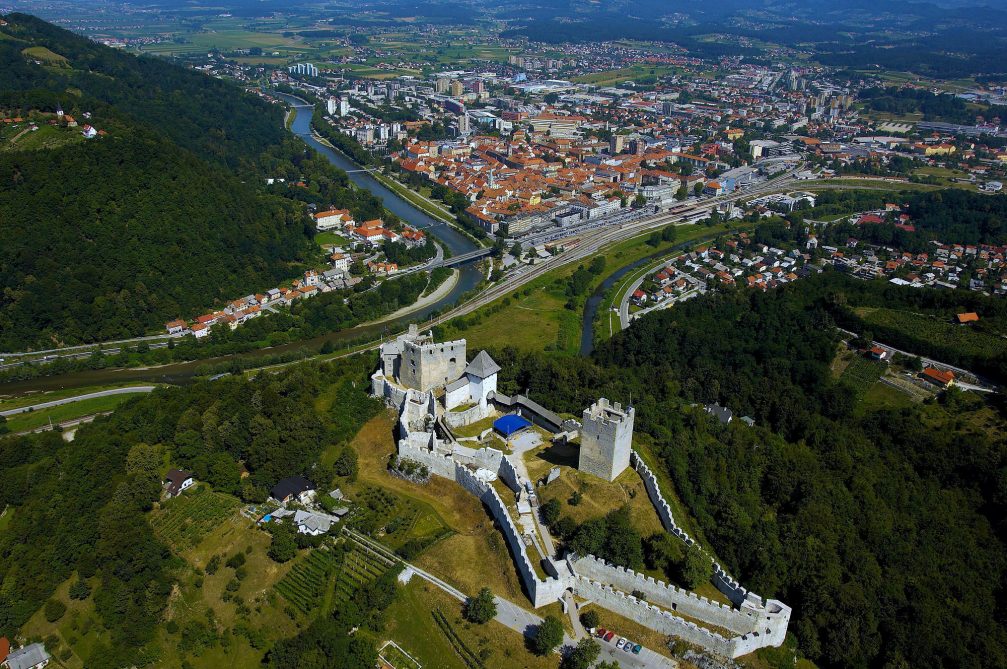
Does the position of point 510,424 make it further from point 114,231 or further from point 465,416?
point 114,231

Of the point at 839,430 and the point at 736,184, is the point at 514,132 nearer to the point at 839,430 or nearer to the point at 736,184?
the point at 736,184

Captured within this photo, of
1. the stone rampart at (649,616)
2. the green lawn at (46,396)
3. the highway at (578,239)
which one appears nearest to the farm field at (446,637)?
the stone rampart at (649,616)

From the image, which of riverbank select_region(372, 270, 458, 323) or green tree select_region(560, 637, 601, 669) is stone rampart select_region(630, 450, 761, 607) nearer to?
green tree select_region(560, 637, 601, 669)

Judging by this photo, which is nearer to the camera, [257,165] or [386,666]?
[386,666]

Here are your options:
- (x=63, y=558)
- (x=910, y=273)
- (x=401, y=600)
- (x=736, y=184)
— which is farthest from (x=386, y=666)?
(x=736, y=184)

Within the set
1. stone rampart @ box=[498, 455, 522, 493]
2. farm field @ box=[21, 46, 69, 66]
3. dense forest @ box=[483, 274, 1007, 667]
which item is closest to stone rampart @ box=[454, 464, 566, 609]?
stone rampart @ box=[498, 455, 522, 493]

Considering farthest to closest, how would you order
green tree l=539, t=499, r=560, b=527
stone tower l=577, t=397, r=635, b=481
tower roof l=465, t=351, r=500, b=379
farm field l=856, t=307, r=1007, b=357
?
farm field l=856, t=307, r=1007, b=357
tower roof l=465, t=351, r=500, b=379
stone tower l=577, t=397, r=635, b=481
green tree l=539, t=499, r=560, b=527
